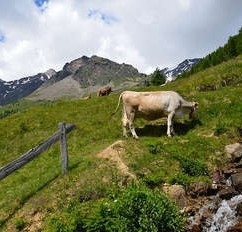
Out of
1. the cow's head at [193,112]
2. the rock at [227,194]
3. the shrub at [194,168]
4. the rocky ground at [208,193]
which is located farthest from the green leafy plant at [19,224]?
the cow's head at [193,112]

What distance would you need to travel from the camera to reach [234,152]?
78.9ft

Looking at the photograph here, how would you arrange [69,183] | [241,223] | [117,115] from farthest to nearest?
[117,115] → [69,183] → [241,223]

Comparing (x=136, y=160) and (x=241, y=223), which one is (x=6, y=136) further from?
(x=241, y=223)

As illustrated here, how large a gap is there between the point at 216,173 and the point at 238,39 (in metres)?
101

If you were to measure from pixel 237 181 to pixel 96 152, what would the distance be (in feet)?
26.5

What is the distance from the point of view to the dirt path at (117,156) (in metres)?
22.2

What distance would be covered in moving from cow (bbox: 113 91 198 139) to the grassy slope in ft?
3.37

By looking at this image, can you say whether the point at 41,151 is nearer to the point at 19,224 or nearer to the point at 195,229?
the point at 19,224

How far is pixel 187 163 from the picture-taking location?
2289 centimetres

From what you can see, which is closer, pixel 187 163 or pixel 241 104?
pixel 187 163

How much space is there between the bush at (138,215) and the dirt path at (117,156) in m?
4.29

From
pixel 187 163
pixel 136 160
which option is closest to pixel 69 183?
pixel 136 160

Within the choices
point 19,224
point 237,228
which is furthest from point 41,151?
point 237,228

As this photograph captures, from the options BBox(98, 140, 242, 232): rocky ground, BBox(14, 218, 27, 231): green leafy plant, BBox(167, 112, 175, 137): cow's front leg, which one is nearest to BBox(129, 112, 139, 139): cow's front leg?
BBox(167, 112, 175, 137): cow's front leg
